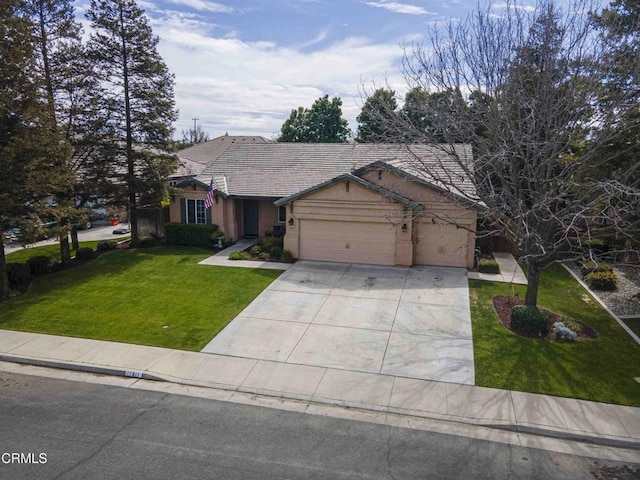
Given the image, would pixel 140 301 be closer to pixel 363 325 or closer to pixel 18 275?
pixel 18 275

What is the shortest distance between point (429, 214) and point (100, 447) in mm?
14977

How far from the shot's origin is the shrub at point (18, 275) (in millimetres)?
17375

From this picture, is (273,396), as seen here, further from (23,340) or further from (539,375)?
(23,340)

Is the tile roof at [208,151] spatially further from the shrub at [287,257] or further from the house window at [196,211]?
the shrub at [287,257]

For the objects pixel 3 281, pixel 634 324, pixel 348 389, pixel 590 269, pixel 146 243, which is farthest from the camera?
pixel 146 243

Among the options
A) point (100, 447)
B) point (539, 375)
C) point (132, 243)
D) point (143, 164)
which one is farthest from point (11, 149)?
point (539, 375)

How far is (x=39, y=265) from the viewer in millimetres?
18859

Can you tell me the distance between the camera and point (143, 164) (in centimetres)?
2262

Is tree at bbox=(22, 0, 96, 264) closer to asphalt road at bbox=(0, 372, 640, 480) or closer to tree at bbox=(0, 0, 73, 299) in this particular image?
tree at bbox=(0, 0, 73, 299)

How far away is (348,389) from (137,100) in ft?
59.6

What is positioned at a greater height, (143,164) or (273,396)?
(143,164)

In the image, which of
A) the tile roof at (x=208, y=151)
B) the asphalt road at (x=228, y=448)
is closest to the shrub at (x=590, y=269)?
the asphalt road at (x=228, y=448)

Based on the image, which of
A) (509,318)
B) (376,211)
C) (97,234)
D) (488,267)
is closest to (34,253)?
(97,234)

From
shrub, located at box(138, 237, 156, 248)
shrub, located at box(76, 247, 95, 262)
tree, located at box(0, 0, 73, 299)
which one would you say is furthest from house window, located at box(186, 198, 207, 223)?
tree, located at box(0, 0, 73, 299)
